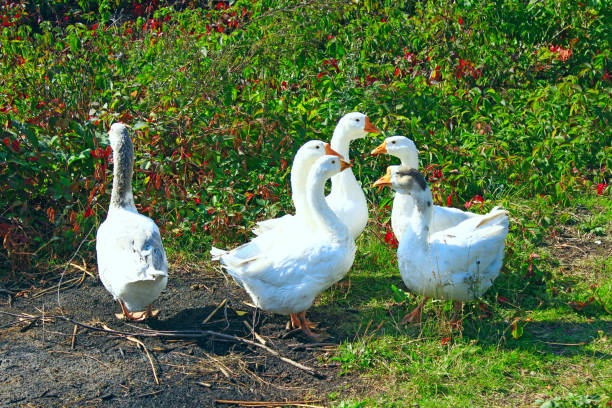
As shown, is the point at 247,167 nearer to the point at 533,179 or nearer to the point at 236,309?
the point at 236,309

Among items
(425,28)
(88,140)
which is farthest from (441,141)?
(88,140)

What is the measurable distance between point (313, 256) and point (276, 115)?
8.03 feet

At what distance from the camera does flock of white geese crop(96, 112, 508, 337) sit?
174 inches

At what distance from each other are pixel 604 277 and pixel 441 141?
7.23 ft

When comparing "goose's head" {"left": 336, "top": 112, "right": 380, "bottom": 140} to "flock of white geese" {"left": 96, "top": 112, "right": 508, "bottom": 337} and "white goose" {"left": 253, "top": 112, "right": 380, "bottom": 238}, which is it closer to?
"white goose" {"left": 253, "top": 112, "right": 380, "bottom": 238}

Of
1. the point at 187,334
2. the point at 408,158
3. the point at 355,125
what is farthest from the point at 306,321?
the point at 355,125

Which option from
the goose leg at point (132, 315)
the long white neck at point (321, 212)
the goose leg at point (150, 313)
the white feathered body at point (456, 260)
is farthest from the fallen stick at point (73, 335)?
the white feathered body at point (456, 260)

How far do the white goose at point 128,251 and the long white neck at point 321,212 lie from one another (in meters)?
1.16

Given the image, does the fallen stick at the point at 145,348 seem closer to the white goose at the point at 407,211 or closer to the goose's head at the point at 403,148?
the white goose at the point at 407,211

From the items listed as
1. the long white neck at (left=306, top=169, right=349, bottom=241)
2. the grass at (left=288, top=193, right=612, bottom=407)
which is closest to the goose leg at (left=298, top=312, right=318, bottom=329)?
the grass at (left=288, top=193, right=612, bottom=407)

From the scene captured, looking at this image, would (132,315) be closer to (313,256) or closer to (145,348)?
(145,348)

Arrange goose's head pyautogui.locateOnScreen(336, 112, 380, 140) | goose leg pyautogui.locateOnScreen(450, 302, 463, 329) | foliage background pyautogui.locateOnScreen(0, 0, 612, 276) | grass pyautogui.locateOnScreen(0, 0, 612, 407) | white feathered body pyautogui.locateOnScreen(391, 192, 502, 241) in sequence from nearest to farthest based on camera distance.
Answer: goose leg pyautogui.locateOnScreen(450, 302, 463, 329) < grass pyautogui.locateOnScreen(0, 0, 612, 407) < white feathered body pyautogui.locateOnScreen(391, 192, 502, 241) < goose's head pyautogui.locateOnScreen(336, 112, 380, 140) < foliage background pyautogui.locateOnScreen(0, 0, 612, 276)

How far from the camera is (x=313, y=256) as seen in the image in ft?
14.6

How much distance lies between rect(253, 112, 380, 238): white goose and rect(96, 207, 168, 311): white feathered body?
0.98 metres
